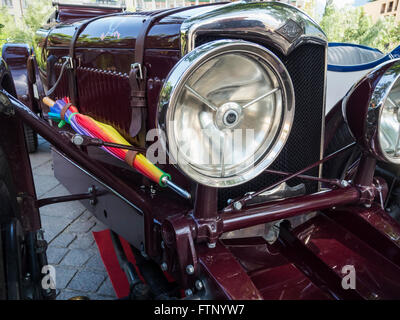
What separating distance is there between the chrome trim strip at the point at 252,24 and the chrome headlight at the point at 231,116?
21 cm

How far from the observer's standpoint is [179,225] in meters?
1.22

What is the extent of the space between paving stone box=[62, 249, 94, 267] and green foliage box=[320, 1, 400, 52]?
45.5 ft

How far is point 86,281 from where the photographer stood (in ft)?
6.48

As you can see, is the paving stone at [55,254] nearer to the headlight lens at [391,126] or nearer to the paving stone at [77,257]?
the paving stone at [77,257]

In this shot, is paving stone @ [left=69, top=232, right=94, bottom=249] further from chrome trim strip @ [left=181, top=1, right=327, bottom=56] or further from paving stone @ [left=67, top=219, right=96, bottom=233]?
chrome trim strip @ [left=181, top=1, right=327, bottom=56]

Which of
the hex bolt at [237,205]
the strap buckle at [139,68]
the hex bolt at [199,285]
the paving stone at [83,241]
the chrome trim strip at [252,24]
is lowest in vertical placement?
the paving stone at [83,241]

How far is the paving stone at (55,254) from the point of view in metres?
2.16

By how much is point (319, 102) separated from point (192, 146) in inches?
32.4

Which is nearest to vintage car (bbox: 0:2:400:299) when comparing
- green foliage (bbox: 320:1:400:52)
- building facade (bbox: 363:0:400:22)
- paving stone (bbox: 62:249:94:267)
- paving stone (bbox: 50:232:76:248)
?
paving stone (bbox: 62:249:94:267)

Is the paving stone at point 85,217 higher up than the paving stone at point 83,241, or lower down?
lower down

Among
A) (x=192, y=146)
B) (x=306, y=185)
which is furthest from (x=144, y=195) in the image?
(x=306, y=185)

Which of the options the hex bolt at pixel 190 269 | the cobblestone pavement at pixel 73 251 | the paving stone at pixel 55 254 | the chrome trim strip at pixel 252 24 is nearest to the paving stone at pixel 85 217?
the cobblestone pavement at pixel 73 251

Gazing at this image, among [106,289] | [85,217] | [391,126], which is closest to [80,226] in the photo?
[85,217]

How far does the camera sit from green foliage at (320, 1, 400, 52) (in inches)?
526
